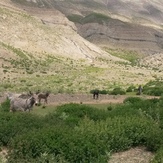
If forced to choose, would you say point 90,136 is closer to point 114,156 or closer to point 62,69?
point 114,156

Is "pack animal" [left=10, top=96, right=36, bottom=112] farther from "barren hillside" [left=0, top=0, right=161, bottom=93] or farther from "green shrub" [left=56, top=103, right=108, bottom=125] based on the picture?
"barren hillside" [left=0, top=0, right=161, bottom=93]

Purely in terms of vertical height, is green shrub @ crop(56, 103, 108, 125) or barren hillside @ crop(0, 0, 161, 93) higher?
barren hillside @ crop(0, 0, 161, 93)

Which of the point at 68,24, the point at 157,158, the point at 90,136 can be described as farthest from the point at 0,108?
the point at 68,24

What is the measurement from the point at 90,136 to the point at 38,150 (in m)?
2.48

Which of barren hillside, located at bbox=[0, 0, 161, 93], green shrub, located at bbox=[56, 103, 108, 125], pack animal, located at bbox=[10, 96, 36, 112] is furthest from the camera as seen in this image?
barren hillside, located at bbox=[0, 0, 161, 93]

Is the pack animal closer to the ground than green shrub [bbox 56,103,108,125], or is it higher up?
higher up

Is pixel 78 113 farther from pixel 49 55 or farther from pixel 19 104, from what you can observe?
pixel 49 55

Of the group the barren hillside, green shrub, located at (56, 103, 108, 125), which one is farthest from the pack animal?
the barren hillside

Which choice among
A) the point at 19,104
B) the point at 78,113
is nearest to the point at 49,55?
the point at 19,104

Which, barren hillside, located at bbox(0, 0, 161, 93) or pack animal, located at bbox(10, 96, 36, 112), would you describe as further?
barren hillside, located at bbox(0, 0, 161, 93)

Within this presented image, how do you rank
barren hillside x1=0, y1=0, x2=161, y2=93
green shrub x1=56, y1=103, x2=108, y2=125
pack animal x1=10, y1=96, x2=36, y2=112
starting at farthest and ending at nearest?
barren hillside x1=0, y1=0, x2=161, y2=93
pack animal x1=10, y1=96, x2=36, y2=112
green shrub x1=56, y1=103, x2=108, y2=125

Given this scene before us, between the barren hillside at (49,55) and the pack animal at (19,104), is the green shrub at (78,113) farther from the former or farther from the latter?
the barren hillside at (49,55)

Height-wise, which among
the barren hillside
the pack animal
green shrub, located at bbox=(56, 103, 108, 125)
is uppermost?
the barren hillside

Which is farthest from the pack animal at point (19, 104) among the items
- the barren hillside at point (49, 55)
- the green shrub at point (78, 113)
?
the barren hillside at point (49, 55)
